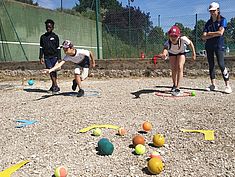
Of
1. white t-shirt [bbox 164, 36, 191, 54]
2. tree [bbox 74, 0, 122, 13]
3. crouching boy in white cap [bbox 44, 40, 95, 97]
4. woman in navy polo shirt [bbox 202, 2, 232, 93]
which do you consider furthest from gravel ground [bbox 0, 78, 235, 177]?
tree [bbox 74, 0, 122, 13]

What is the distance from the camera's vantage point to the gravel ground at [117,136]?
2.95 meters

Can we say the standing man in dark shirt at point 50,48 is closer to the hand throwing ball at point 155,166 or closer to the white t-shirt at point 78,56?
the white t-shirt at point 78,56

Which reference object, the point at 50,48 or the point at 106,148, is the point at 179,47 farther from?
the point at 106,148

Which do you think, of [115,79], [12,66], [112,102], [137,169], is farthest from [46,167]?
[12,66]

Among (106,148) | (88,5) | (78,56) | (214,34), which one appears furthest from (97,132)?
(88,5)

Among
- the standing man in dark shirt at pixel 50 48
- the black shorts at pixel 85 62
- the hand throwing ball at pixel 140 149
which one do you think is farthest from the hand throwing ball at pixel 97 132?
the standing man in dark shirt at pixel 50 48

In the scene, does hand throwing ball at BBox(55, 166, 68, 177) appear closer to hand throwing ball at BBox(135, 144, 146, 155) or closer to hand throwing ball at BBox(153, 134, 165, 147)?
hand throwing ball at BBox(135, 144, 146, 155)

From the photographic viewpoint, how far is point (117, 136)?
3.87m

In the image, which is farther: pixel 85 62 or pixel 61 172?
pixel 85 62

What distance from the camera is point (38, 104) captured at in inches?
246

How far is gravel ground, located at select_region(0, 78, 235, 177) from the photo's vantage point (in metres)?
2.95

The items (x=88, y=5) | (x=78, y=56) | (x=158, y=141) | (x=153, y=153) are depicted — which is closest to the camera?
(x=153, y=153)

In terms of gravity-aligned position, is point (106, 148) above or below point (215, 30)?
below

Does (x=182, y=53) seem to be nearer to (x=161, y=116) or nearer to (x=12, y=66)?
(x=161, y=116)
